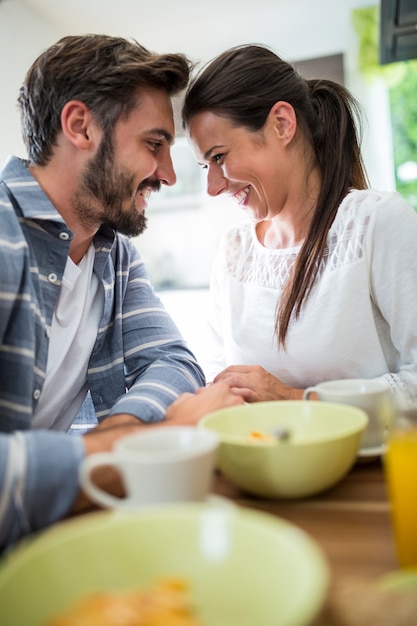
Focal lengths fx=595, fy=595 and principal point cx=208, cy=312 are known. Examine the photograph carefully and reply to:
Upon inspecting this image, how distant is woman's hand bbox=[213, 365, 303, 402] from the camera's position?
1218 mm

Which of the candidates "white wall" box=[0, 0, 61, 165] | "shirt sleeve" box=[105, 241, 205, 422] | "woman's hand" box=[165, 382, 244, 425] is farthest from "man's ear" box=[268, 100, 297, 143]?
"white wall" box=[0, 0, 61, 165]

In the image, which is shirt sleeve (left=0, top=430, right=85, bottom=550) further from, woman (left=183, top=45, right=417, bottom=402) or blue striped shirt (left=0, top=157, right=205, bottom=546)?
woman (left=183, top=45, right=417, bottom=402)

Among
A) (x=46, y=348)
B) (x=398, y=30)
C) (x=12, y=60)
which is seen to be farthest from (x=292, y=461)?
(x=12, y=60)

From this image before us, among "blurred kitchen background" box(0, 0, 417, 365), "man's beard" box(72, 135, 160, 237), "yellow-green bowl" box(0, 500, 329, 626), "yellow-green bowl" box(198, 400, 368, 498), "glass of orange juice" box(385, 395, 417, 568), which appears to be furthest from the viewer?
"blurred kitchen background" box(0, 0, 417, 365)

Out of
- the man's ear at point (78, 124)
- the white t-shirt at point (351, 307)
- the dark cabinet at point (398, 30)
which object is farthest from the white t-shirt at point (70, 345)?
the dark cabinet at point (398, 30)

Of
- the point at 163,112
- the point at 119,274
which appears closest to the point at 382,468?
the point at 119,274

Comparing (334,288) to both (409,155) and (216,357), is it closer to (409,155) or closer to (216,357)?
(216,357)

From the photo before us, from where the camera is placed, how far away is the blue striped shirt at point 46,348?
65cm

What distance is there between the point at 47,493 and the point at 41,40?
A: 13.7 feet

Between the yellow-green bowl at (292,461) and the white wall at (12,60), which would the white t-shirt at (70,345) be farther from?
the white wall at (12,60)

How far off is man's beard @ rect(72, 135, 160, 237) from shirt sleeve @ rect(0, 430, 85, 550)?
0.94m

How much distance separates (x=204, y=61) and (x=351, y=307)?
3.64 metres

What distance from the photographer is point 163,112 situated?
5.13 ft

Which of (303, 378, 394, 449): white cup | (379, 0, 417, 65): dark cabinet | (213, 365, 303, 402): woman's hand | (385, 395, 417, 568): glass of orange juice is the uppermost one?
(379, 0, 417, 65): dark cabinet
